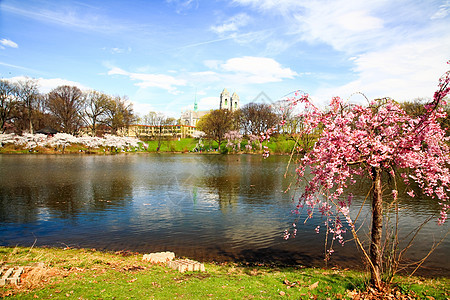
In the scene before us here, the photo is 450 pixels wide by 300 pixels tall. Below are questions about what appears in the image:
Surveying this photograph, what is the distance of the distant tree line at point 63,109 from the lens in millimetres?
76438

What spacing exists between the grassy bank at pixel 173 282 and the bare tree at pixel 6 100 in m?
83.7

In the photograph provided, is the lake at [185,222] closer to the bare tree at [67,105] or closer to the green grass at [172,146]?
the bare tree at [67,105]

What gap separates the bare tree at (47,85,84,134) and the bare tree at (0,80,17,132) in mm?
9912

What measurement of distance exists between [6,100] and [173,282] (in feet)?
296

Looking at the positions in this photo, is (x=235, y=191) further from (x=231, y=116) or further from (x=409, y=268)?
(x=231, y=116)

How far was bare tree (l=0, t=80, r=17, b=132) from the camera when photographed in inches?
2904

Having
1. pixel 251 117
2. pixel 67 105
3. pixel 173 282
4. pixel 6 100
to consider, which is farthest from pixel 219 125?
pixel 173 282

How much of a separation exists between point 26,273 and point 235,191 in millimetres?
17807

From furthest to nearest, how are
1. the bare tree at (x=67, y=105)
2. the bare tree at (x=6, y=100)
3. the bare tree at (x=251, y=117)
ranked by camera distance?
the bare tree at (x=251, y=117) → the bare tree at (x=67, y=105) → the bare tree at (x=6, y=100)

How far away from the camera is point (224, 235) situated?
1308 centimetres

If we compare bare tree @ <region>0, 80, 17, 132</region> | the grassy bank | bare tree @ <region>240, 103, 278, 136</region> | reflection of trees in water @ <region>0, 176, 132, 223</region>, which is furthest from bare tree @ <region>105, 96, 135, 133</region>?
the grassy bank

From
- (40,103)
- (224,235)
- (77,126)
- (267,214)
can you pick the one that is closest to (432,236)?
(267,214)

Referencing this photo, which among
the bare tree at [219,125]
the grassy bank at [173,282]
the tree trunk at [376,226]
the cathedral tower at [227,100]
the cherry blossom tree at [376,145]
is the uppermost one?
the cathedral tower at [227,100]

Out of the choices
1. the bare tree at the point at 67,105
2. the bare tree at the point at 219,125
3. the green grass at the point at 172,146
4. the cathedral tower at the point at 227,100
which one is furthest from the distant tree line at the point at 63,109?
the cathedral tower at the point at 227,100
